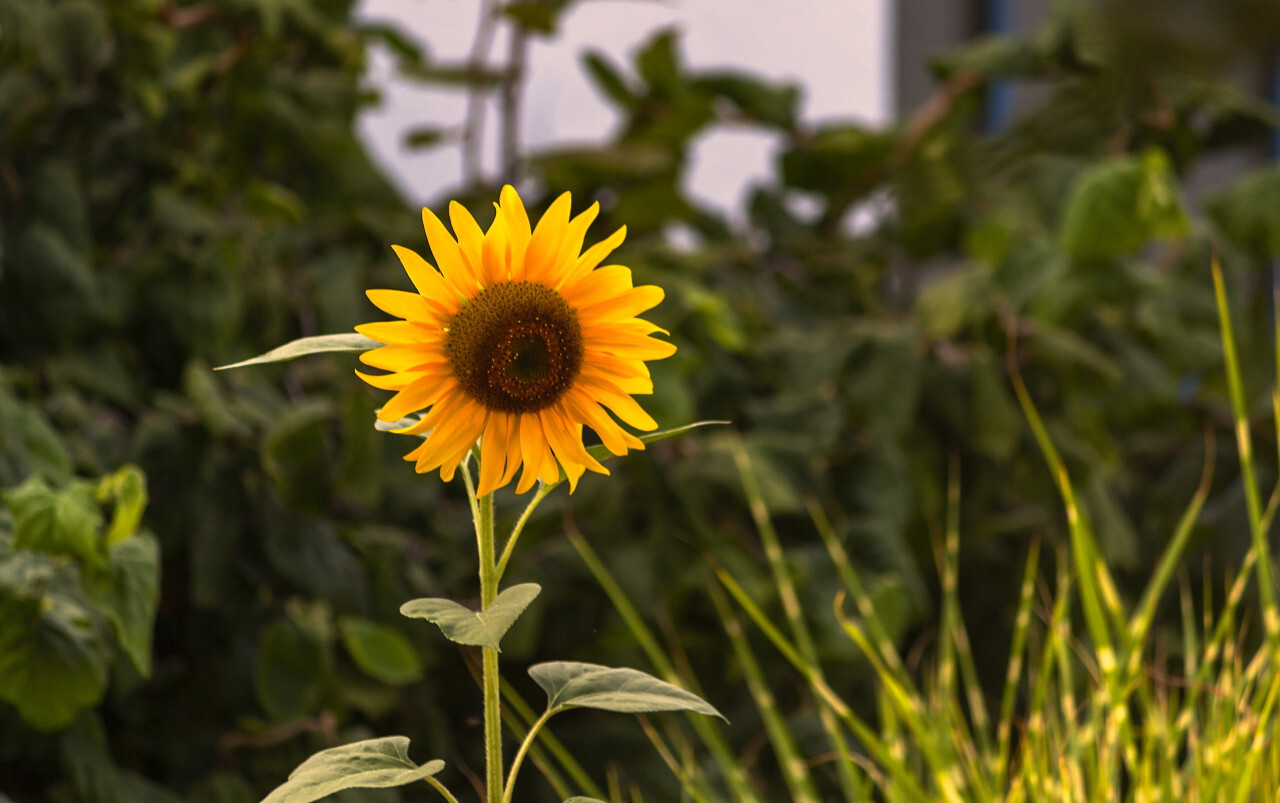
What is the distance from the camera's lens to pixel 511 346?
278 mm

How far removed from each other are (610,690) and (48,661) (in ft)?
1.08

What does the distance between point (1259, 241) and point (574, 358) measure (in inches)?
39.2

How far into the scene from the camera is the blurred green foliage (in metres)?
0.67

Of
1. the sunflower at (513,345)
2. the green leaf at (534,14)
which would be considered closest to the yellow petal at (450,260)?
the sunflower at (513,345)

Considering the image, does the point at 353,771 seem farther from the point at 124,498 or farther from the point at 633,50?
the point at 633,50

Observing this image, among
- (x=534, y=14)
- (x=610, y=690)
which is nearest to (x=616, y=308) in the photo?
(x=610, y=690)

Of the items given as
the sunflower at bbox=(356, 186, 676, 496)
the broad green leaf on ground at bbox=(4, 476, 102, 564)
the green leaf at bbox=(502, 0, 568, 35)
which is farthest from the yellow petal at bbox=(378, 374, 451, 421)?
the green leaf at bbox=(502, 0, 568, 35)

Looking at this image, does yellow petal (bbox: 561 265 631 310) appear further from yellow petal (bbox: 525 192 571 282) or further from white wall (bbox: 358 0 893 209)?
white wall (bbox: 358 0 893 209)

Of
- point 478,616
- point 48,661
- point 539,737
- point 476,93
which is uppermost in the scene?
point 476,93

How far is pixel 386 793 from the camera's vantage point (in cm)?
63

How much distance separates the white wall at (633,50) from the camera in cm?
117

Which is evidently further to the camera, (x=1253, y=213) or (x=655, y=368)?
(x=1253, y=213)

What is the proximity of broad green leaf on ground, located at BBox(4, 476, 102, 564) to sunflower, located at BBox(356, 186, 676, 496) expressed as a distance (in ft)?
0.85

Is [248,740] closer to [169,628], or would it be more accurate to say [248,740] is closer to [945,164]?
[169,628]
